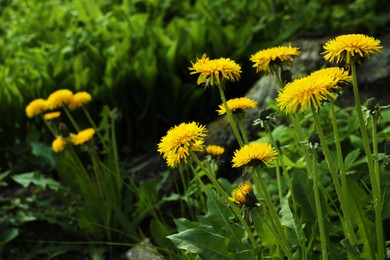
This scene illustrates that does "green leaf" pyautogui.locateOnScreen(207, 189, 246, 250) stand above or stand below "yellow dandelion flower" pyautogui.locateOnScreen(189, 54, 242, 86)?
below

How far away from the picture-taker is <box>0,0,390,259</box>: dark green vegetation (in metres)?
3.16

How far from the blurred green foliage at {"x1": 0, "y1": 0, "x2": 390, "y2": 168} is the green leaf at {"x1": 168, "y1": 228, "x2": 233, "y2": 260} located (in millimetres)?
2032

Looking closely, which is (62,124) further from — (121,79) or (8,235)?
(121,79)

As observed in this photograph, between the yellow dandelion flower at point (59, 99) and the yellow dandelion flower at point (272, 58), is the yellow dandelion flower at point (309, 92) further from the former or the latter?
the yellow dandelion flower at point (59, 99)

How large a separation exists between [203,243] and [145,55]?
2.27 meters

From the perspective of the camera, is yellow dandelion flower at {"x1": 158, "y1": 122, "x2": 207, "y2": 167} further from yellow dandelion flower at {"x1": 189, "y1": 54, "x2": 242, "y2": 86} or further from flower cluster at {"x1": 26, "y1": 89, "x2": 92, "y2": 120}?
flower cluster at {"x1": 26, "y1": 89, "x2": 92, "y2": 120}

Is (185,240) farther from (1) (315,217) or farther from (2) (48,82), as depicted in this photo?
(2) (48,82)

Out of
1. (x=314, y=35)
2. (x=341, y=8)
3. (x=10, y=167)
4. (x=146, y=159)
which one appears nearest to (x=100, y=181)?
(x=146, y=159)

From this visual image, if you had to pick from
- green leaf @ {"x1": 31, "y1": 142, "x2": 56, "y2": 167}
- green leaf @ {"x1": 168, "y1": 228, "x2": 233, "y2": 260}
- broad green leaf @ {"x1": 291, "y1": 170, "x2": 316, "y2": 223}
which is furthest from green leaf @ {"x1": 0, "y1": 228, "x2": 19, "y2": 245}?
broad green leaf @ {"x1": 291, "y1": 170, "x2": 316, "y2": 223}

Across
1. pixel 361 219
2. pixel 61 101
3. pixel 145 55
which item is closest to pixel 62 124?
pixel 61 101

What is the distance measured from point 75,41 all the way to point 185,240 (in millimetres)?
2660

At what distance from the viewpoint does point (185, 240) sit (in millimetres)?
1852

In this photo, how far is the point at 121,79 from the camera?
12.7ft

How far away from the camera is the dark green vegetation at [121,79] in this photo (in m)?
3.16
